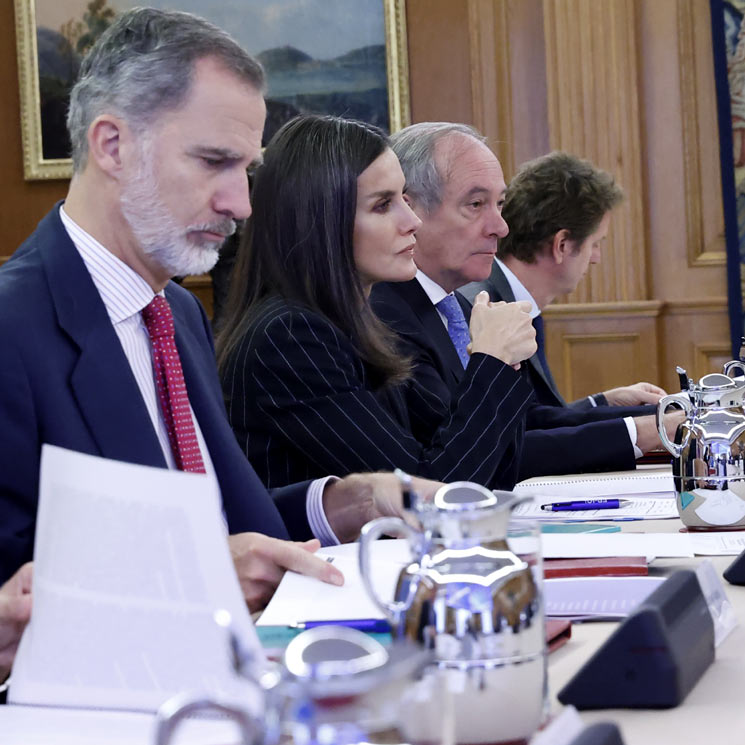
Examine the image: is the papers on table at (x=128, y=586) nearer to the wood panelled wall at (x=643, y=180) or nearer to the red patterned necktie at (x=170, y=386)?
the red patterned necktie at (x=170, y=386)

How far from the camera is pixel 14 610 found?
115cm

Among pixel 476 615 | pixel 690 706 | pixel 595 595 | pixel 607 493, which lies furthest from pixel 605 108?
pixel 476 615

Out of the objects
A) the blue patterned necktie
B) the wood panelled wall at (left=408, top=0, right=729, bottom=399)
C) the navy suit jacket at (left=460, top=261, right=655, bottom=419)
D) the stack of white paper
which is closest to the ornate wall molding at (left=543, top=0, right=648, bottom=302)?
the wood panelled wall at (left=408, top=0, right=729, bottom=399)

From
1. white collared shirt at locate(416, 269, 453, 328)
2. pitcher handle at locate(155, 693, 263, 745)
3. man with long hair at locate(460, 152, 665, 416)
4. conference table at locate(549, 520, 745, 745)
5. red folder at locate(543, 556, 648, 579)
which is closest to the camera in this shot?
pitcher handle at locate(155, 693, 263, 745)

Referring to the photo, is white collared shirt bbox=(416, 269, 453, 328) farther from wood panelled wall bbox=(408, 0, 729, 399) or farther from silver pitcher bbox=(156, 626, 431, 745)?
wood panelled wall bbox=(408, 0, 729, 399)

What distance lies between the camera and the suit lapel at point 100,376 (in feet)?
4.83

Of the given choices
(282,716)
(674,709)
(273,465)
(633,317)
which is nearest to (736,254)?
(633,317)

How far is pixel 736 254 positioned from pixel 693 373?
597 millimetres

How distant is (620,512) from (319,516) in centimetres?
49

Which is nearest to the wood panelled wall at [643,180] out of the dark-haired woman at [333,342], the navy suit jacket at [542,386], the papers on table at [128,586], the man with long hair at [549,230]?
the man with long hair at [549,230]

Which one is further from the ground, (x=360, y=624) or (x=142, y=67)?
(x=142, y=67)

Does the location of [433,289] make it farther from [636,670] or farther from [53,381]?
[636,670]

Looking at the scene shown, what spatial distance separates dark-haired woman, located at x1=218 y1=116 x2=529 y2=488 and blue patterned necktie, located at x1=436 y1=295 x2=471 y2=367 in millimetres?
581

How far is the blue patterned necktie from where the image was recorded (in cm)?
305
